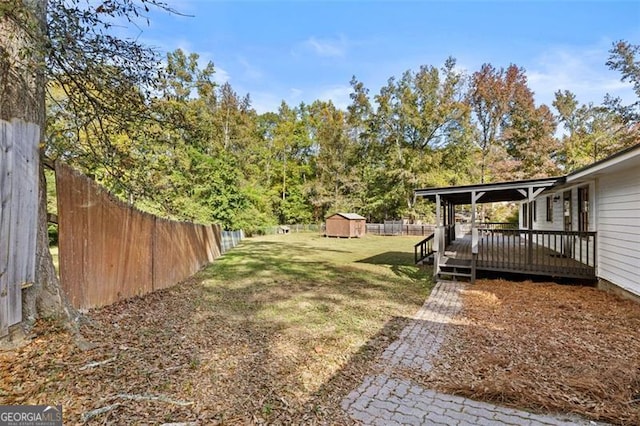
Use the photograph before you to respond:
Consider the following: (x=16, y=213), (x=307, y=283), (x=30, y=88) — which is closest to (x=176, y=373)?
(x=16, y=213)

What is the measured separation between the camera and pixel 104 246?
4.25m

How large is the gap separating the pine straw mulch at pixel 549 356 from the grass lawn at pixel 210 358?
38.6 inches

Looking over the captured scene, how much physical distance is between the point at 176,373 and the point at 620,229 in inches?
314

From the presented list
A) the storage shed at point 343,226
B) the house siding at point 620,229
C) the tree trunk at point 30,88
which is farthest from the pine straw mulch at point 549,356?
the storage shed at point 343,226

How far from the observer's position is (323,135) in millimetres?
35312

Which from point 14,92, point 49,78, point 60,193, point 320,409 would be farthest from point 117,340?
point 49,78

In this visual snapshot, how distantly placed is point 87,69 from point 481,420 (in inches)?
189

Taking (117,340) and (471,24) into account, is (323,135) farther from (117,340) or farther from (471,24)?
(117,340)

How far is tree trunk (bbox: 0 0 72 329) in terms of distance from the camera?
102 inches

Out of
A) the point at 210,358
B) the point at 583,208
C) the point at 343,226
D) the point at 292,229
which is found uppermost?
the point at 583,208

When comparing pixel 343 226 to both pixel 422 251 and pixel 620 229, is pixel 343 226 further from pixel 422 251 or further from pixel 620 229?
pixel 620 229

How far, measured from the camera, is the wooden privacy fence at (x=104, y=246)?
3541 millimetres

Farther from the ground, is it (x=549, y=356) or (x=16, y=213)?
(x=16, y=213)

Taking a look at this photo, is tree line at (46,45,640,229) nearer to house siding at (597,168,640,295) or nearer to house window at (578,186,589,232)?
house window at (578,186,589,232)
